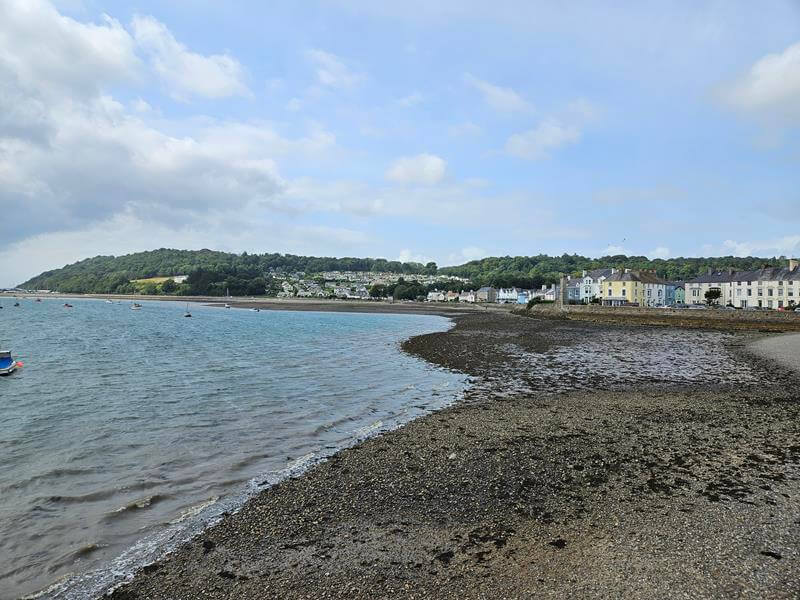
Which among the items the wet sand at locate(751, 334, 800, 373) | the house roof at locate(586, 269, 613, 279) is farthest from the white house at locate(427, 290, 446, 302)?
the wet sand at locate(751, 334, 800, 373)

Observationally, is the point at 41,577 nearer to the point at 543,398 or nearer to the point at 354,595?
the point at 354,595

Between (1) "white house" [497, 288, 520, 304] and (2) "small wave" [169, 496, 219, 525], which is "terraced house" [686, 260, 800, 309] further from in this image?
Result: (2) "small wave" [169, 496, 219, 525]

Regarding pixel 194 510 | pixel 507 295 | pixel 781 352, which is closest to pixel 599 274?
pixel 507 295

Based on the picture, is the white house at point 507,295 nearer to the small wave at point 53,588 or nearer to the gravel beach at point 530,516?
the gravel beach at point 530,516

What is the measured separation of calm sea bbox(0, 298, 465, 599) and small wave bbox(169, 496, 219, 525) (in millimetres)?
31

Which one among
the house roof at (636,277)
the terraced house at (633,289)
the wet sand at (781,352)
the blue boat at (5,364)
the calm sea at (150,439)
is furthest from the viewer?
the house roof at (636,277)

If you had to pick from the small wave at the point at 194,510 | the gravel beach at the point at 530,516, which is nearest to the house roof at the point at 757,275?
the gravel beach at the point at 530,516

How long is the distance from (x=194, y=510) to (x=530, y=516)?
514cm

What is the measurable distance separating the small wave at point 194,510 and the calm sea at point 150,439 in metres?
0.03

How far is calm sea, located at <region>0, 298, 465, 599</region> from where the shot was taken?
6.46 meters

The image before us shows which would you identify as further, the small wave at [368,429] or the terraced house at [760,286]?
the terraced house at [760,286]

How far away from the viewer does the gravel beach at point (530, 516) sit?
16.6ft

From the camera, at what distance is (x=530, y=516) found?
6.64 meters

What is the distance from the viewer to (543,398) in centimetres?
1511
